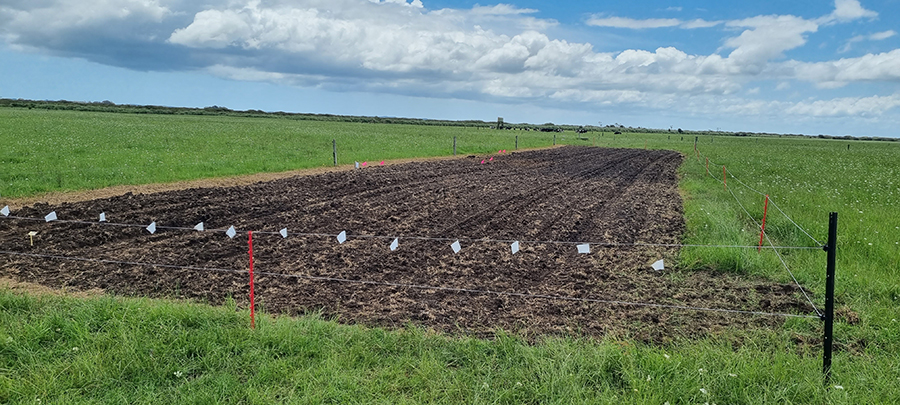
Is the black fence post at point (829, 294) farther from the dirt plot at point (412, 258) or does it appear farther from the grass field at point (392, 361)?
the dirt plot at point (412, 258)

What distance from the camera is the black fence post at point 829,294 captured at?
4094 mm

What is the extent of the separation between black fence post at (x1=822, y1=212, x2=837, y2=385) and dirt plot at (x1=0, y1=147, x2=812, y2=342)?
4.36ft

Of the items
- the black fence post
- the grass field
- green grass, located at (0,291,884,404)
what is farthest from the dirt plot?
the black fence post

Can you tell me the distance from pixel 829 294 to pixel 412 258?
5.46m

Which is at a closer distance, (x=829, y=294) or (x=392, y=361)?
(x=829, y=294)

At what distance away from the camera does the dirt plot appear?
20.1 ft

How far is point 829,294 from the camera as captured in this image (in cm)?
424

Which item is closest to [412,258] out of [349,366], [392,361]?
[392,361]

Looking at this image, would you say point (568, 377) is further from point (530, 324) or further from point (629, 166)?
point (629, 166)

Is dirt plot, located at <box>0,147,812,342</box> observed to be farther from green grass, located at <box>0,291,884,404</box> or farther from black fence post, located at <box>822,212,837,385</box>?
black fence post, located at <box>822,212,837,385</box>

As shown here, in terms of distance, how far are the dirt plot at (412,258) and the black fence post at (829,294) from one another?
1.33 m

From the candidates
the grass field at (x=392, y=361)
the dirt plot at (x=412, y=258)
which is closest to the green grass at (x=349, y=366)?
the grass field at (x=392, y=361)

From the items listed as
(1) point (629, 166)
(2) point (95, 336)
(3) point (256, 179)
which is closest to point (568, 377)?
(2) point (95, 336)

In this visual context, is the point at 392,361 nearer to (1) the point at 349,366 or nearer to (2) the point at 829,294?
(1) the point at 349,366
